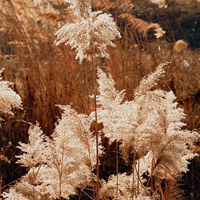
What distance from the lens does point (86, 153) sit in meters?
1.22

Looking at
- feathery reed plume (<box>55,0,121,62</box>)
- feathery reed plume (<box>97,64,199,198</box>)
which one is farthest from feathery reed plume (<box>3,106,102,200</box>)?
feathery reed plume (<box>55,0,121,62</box>)

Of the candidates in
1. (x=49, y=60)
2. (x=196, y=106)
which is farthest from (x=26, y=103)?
(x=196, y=106)

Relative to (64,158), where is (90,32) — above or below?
above

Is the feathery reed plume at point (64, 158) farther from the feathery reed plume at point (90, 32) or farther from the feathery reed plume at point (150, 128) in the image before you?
the feathery reed plume at point (90, 32)

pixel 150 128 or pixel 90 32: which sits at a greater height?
pixel 90 32

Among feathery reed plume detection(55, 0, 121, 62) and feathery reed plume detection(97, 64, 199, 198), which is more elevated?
feathery reed plume detection(55, 0, 121, 62)

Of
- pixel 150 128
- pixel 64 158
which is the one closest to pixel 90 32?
pixel 150 128

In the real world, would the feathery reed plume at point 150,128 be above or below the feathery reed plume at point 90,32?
below

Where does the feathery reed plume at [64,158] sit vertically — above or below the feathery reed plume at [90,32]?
below

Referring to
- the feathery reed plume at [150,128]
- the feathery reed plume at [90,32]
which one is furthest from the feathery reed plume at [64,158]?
the feathery reed plume at [90,32]

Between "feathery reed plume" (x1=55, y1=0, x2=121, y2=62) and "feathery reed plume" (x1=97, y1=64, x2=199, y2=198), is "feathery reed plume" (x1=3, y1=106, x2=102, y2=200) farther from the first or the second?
"feathery reed plume" (x1=55, y1=0, x2=121, y2=62)

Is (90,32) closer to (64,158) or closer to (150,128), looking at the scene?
(150,128)

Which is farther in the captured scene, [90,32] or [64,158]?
[64,158]

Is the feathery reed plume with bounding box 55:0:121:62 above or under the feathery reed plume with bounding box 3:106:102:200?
above
